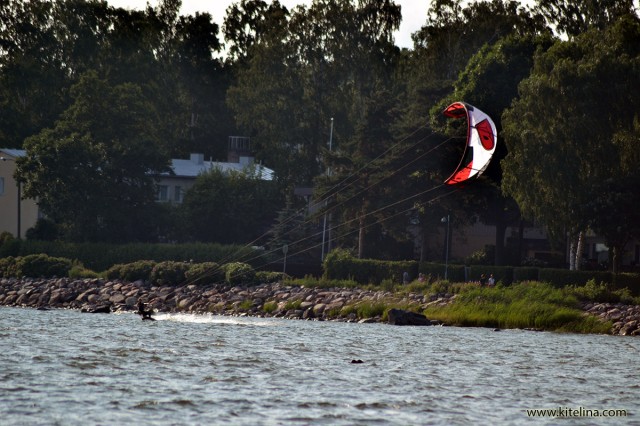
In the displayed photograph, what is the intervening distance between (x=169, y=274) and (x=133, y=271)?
3.11 m

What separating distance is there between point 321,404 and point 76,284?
47.3m

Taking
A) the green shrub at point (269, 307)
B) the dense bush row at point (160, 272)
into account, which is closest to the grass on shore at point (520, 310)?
the green shrub at point (269, 307)

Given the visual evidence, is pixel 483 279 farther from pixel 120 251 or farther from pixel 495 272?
pixel 120 251

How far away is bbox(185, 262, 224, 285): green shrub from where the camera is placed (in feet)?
221

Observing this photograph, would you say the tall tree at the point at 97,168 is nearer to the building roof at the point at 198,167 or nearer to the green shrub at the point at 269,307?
the building roof at the point at 198,167

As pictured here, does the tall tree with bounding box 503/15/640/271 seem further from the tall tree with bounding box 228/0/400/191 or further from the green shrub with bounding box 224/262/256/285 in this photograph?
the tall tree with bounding box 228/0/400/191

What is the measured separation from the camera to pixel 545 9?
248 feet

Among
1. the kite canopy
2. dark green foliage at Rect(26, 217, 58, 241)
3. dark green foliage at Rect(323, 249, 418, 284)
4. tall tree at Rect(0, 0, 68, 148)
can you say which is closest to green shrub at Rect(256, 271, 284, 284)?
dark green foliage at Rect(323, 249, 418, 284)

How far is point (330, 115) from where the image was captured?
97.4 meters

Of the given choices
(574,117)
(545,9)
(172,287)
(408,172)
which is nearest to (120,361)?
(574,117)

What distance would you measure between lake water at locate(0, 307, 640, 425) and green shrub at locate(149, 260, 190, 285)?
23.4m

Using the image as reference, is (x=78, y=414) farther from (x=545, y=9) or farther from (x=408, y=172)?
(x=545, y=9)

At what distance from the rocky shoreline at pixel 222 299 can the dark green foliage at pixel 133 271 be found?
844 mm

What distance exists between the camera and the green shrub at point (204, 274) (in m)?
67.3
